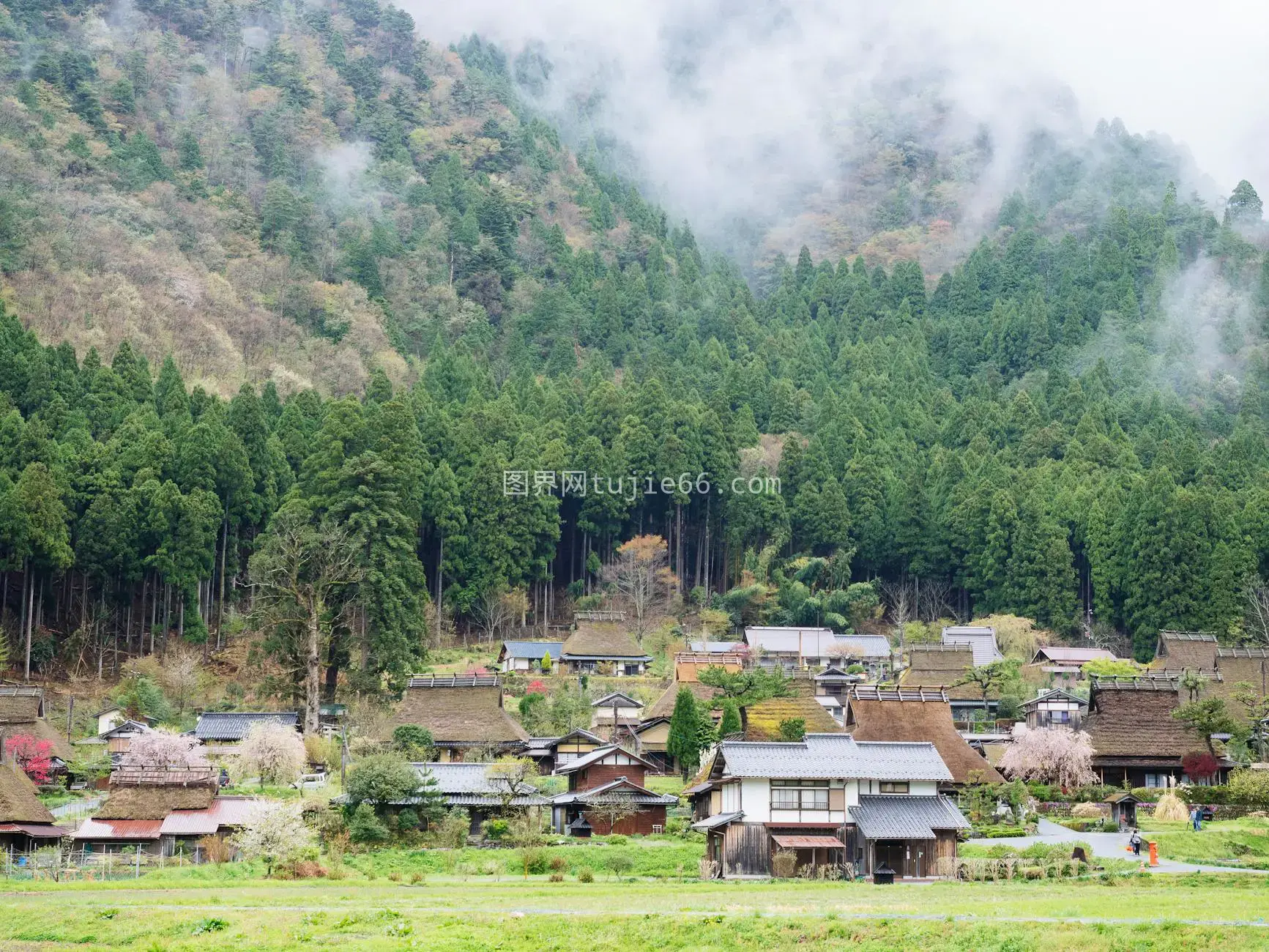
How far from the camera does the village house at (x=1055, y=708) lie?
50.7 m

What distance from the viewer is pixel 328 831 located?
3641cm

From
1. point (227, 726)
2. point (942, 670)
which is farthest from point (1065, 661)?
point (227, 726)

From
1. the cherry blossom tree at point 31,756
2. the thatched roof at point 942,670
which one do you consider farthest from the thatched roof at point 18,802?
the thatched roof at point 942,670

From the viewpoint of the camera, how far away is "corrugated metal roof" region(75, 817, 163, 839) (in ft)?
114

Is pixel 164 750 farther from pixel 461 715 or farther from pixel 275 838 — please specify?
pixel 275 838

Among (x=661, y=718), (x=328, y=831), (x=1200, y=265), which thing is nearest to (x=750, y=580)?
(x=661, y=718)

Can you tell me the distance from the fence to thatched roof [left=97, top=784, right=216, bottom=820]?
1131 millimetres

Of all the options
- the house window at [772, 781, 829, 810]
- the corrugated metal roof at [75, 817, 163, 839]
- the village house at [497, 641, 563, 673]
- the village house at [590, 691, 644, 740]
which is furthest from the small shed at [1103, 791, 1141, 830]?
the village house at [497, 641, 563, 673]

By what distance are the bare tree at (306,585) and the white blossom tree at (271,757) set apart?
541 centimetres

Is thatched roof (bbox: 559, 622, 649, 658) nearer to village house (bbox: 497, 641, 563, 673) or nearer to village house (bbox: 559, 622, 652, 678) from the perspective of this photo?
village house (bbox: 559, 622, 652, 678)

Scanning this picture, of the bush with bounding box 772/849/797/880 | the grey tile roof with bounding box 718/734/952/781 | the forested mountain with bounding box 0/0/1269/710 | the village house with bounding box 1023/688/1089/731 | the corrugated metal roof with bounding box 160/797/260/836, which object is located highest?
the forested mountain with bounding box 0/0/1269/710

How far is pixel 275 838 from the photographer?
32406 mm

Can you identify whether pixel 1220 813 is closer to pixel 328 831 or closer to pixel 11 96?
pixel 328 831

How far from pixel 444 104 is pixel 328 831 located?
342 feet
